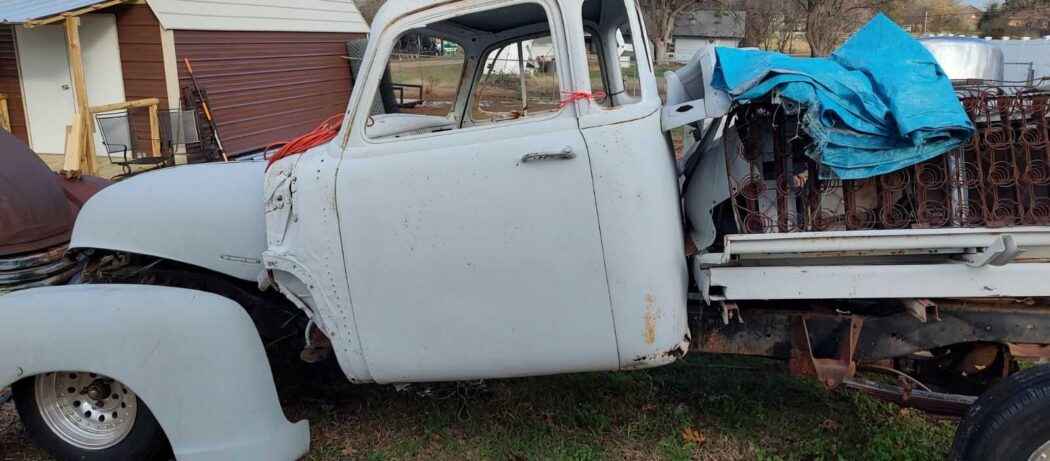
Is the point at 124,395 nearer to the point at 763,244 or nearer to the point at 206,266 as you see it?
the point at 206,266

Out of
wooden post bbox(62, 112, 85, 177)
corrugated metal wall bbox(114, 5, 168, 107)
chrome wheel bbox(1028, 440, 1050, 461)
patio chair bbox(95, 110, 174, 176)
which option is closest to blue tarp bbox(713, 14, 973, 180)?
chrome wheel bbox(1028, 440, 1050, 461)

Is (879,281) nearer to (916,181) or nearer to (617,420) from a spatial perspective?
(916,181)

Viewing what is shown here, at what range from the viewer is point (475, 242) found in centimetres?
321

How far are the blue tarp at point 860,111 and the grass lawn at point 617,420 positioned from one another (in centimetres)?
152

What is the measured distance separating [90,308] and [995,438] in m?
3.70

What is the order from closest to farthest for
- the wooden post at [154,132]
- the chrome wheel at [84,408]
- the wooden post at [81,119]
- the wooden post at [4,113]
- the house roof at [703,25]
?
the chrome wheel at [84,408]
the wooden post at [81,119]
the wooden post at [154,132]
the wooden post at [4,113]
the house roof at [703,25]

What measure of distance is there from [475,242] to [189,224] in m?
1.59

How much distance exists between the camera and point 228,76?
45.8 ft

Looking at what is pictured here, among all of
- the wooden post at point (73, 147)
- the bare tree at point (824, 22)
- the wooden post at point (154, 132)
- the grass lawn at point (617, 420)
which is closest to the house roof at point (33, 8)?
the wooden post at point (154, 132)

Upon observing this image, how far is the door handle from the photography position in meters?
3.09

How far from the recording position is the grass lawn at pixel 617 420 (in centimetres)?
391

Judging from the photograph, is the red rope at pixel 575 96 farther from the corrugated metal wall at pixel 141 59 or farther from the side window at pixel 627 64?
the corrugated metal wall at pixel 141 59

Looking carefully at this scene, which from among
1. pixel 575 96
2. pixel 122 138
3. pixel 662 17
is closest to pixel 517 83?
pixel 575 96

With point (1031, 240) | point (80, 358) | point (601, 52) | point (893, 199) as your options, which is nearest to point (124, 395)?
point (80, 358)
